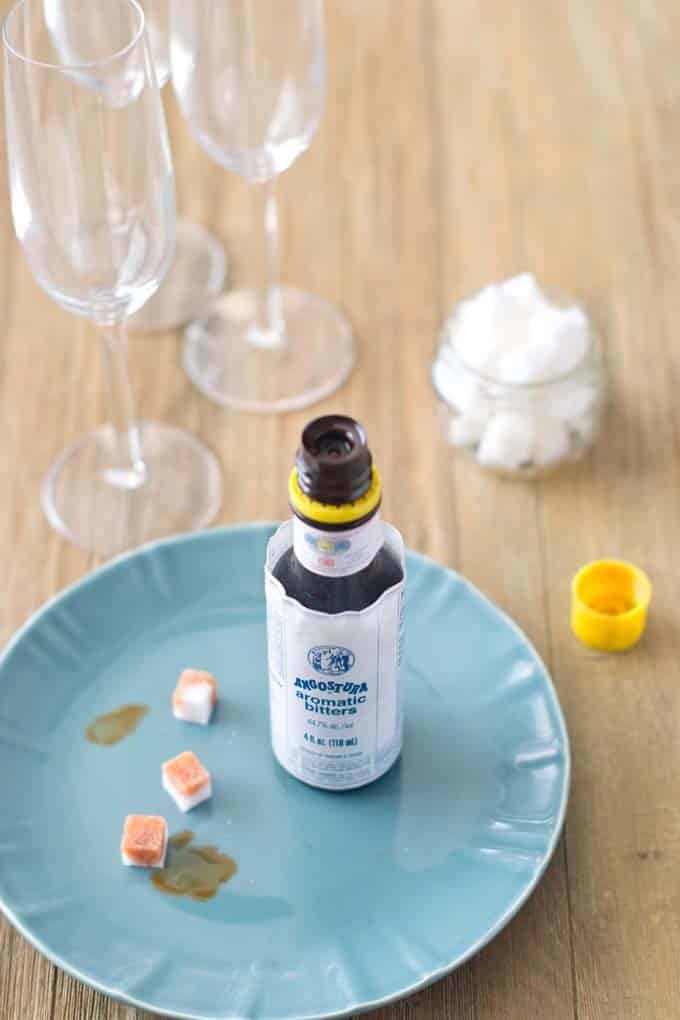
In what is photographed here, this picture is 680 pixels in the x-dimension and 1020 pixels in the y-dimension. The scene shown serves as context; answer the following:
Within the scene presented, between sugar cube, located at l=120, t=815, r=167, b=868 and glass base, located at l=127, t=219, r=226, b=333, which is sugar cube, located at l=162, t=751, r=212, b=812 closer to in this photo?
sugar cube, located at l=120, t=815, r=167, b=868

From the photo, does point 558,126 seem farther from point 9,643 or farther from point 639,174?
point 9,643

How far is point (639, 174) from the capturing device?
158 centimetres

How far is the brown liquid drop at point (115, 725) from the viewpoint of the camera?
3.45 feet

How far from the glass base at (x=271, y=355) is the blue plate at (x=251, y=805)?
0.25 meters

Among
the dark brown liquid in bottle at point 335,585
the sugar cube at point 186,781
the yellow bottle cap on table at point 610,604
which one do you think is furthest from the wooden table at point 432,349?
the dark brown liquid in bottle at point 335,585

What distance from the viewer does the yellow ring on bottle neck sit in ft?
2.72

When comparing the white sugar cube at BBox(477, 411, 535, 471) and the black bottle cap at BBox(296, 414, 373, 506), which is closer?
the black bottle cap at BBox(296, 414, 373, 506)

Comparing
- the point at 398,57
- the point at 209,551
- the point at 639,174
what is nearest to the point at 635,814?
the point at 209,551

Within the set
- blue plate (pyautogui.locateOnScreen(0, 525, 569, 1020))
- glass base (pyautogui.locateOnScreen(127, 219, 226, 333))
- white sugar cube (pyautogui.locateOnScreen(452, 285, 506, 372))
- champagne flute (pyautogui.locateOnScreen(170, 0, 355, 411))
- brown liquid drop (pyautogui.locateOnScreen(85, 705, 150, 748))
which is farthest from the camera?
glass base (pyautogui.locateOnScreen(127, 219, 226, 333))

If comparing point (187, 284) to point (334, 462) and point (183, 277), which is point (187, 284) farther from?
point (334, 462)

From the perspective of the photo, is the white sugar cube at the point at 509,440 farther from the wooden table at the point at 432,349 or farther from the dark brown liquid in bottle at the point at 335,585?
the dark brown liquid in bottle at the point at 335,585

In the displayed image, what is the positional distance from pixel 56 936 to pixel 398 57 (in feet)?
3.71

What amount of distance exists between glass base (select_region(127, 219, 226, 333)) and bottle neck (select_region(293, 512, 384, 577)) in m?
0.62

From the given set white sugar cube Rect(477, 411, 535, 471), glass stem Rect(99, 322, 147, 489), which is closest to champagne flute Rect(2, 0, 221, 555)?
glass stem Rect(99, 322, 147, 489)
